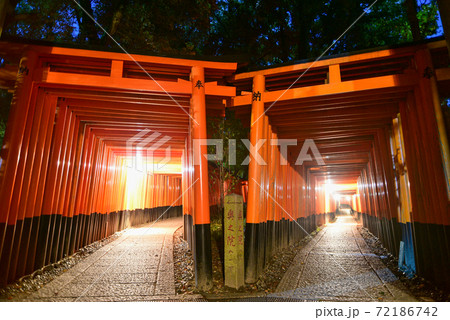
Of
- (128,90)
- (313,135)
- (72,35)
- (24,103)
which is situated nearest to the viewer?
(24,103)

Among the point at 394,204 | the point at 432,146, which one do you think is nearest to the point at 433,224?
the point at 432,146

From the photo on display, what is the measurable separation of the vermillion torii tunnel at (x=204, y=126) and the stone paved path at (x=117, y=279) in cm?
71

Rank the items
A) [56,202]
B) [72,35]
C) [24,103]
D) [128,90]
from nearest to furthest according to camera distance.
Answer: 1. [24,103]
2. [128,90]
3. [56,202]
4. [72,35]

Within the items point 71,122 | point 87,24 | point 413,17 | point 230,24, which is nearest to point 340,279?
point 71,122

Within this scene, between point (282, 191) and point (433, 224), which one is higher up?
point (282, 191)

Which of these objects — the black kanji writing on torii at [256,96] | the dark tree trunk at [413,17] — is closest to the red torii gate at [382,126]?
the black kanji writing on torii at [256,96]

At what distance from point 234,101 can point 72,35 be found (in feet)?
24.2

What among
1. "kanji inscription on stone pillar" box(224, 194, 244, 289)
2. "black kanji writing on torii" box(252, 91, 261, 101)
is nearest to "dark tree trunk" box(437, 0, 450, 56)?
"black kanji writing on torii" box(252, 91, 261, 101)

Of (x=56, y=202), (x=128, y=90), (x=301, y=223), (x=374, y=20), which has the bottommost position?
(x=301, y=223)

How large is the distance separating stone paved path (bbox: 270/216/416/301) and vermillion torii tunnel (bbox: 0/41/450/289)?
0.67 m

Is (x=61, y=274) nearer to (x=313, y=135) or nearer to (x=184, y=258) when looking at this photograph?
(x=184, y=258)

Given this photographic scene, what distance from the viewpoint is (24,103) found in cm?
464

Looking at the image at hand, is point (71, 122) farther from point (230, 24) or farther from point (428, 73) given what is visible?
point (230, 24)

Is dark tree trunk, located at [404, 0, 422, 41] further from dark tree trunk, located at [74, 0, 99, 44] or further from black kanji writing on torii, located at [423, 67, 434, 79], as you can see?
dark tree trunk, located at [74, 0, 99, 44]
